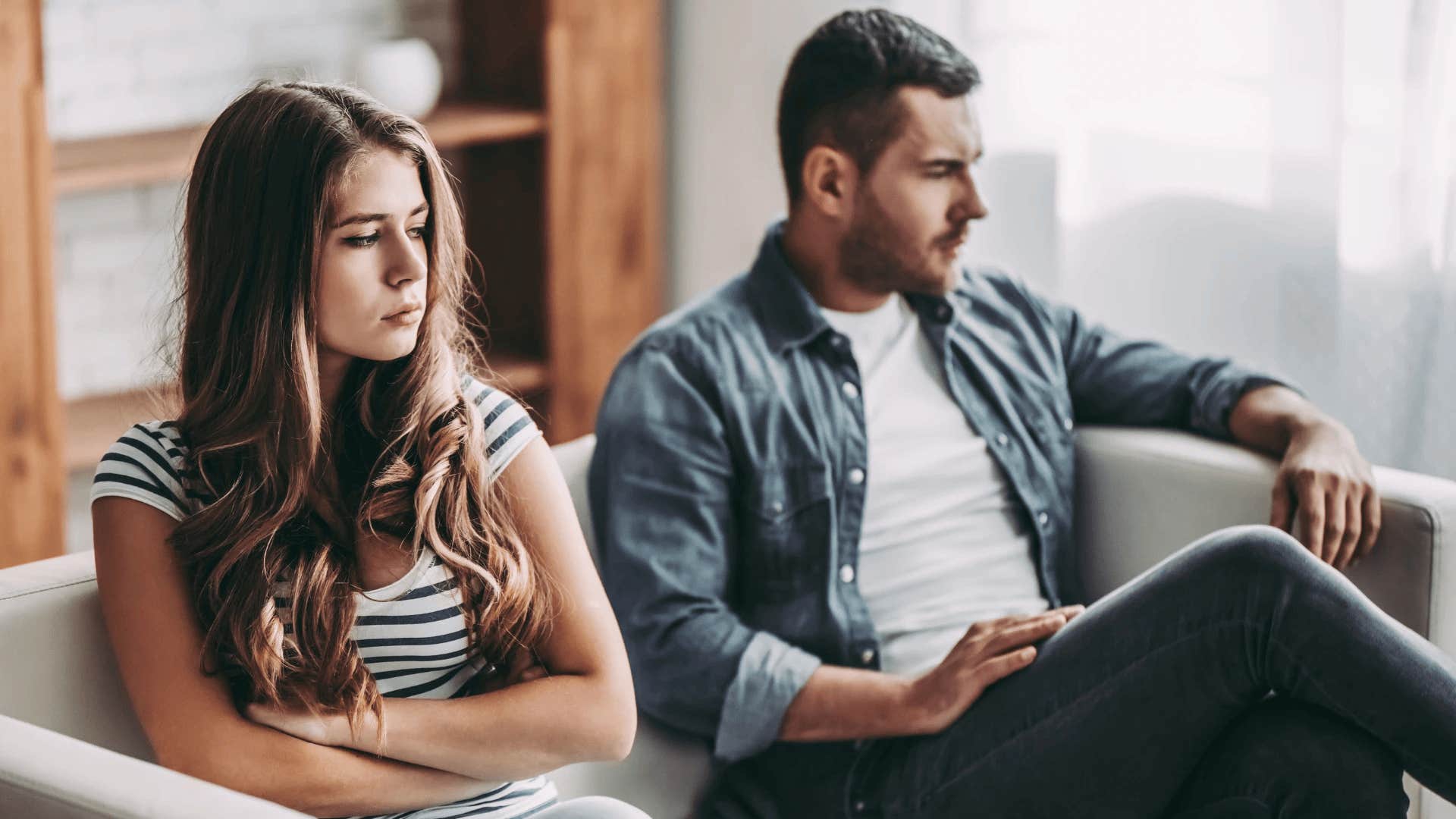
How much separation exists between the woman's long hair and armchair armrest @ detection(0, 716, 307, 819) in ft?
0.39

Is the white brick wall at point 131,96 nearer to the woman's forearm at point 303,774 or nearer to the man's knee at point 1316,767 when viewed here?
the woman's forearm at point 303,774

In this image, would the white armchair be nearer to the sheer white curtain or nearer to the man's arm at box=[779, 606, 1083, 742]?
the man's arm at box=[779, 606, 1083, 742]

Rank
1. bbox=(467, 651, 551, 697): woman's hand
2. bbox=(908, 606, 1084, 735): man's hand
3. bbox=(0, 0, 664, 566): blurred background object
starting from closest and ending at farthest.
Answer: bbox=(467, 651, 551, 697): woman's hand
bbox=(908, 606, 1084, 735): man's hand
bbox=(0, 0, 664, 566): blurred background object

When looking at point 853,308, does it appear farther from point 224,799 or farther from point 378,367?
point 224,799

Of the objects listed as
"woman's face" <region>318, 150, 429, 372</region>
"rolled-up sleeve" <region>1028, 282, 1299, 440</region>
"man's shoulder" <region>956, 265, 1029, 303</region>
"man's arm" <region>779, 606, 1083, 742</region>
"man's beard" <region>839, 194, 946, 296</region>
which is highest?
"woman's face" <region>318, 150, 429, 372</region>

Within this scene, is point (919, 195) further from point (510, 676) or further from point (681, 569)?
point (510, 676)

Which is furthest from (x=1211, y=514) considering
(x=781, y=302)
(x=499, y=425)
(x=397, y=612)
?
(x=397, y=612)

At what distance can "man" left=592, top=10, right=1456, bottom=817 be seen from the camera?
150cm

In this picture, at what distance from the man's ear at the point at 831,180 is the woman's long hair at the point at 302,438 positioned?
24.4 inches

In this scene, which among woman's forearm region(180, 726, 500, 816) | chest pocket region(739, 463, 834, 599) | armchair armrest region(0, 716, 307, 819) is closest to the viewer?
armchair armrest region(0, 716, 307, 819)

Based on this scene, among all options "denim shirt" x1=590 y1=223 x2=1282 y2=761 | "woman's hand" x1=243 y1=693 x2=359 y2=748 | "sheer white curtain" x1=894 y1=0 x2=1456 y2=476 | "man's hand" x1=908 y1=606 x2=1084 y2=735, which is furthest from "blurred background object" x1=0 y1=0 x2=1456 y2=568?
"woman's hand" x1=243 y1=693 x2=359 y2=748

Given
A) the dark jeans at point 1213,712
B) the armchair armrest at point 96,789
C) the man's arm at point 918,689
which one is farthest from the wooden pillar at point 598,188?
the armchair armrest at point 96,789

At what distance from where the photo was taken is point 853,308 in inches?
76.8

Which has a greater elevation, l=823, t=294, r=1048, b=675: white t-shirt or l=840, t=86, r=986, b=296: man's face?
l=840, t=86, r=986, b=296: man's face
